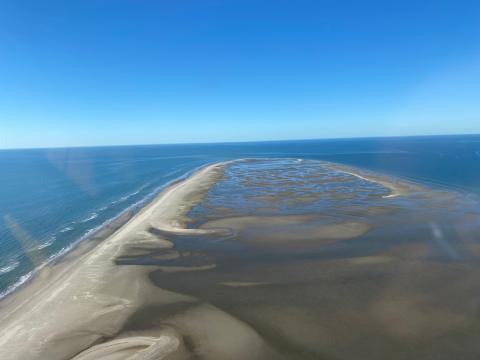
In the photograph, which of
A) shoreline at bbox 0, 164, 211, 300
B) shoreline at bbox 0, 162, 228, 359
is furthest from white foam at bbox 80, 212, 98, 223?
shoreline at bbox 0, 162, 228, 359

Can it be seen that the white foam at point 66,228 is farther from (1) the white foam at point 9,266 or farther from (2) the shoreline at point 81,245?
(1) the white foam at point 9,266

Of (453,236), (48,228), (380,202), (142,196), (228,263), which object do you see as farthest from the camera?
(142,196)

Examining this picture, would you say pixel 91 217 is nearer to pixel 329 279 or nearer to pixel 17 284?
pixel 17 284

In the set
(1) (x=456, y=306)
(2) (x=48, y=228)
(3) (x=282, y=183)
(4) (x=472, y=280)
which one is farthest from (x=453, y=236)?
(2) (x=48, y=228)

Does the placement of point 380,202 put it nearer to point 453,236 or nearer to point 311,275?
point 453,236

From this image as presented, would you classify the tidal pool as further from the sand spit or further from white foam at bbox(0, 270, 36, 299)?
white foam at bbox(0, 270, 36, 299)

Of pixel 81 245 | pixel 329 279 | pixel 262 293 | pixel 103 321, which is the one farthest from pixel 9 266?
pixel 329 279

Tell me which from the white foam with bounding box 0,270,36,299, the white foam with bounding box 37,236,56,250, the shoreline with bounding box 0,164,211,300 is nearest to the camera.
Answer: the white foam with bounding box 0,270,36,299
